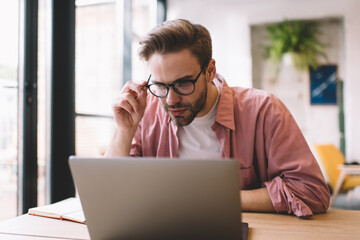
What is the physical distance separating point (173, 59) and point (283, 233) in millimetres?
733

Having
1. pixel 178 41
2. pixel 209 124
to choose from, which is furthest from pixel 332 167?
pixel 178 41

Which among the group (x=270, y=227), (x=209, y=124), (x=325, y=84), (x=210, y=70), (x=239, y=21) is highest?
(x=239, y=21)

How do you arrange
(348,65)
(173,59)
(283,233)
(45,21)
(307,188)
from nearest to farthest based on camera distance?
(283,233)
(307,188)
(173,59)
(45,21)
(348,65)

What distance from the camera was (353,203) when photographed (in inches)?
119

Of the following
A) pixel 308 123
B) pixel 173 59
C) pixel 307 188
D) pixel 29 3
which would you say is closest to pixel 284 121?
pixel 307 188

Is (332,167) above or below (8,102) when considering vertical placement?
below

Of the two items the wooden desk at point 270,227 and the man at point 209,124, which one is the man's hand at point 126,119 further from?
the wooden desk at point 270,227

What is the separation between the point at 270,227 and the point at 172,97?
2.01 ft

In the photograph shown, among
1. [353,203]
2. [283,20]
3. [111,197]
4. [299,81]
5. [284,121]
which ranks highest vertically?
[283,20]

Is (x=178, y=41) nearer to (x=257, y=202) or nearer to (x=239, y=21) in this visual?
(x=257, y=202)

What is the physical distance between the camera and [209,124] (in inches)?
58.4

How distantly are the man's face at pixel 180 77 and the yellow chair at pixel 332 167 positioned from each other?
2806 mm

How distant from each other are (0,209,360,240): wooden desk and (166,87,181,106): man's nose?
0.51 m

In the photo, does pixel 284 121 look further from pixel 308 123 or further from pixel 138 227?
pixel 308 123
